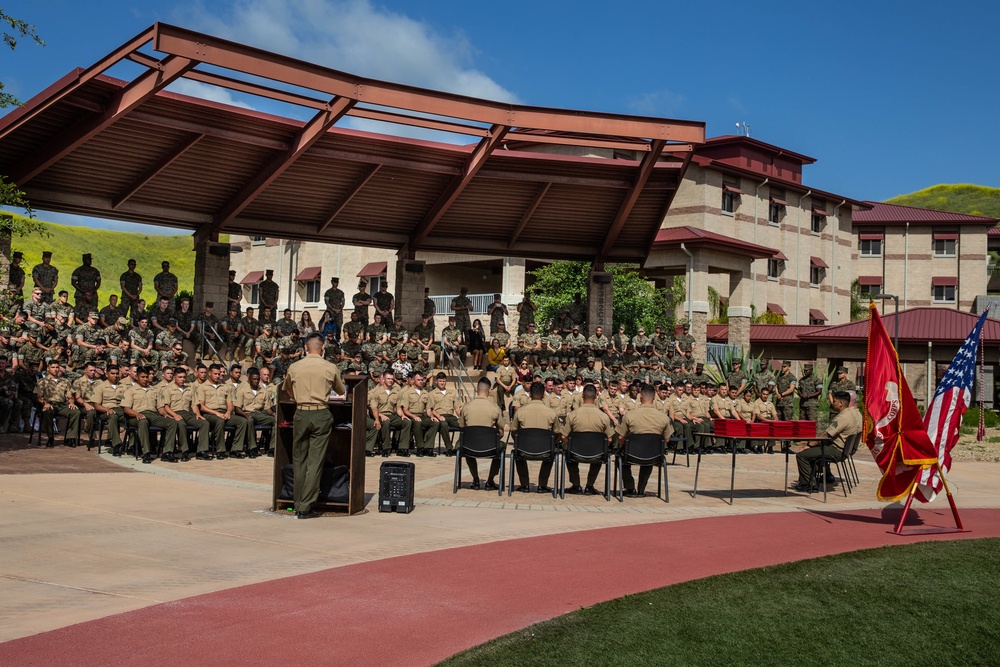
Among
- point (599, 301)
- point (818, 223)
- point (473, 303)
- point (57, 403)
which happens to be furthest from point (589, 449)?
point (818, 223)

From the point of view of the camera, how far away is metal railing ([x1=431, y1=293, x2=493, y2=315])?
129ft

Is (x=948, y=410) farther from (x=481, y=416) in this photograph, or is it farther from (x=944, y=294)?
(x=944, y=294)

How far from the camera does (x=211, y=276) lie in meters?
23.6

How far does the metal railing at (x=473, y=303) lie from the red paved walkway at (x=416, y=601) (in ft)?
94.2

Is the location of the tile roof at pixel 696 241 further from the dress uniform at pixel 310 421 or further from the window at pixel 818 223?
the dress uniform at pixel 310 421

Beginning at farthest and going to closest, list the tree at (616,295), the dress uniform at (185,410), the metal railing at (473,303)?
the metal railing at (473,303) < the tree at (616,295) < the dress uniform at (185,410)

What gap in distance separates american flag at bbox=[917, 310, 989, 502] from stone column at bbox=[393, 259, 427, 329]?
17720 mm

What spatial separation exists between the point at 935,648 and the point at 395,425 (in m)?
12.3

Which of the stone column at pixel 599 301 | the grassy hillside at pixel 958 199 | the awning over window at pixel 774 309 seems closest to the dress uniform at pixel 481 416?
the stone column at pixel 599 301

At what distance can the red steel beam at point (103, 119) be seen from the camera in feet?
57.1

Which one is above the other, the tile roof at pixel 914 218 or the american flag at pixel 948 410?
the tile roof at pixel 914 218

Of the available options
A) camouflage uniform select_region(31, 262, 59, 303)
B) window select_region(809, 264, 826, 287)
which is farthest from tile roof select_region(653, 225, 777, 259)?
camouflage uniform select_region(31, 262, 59, 303)

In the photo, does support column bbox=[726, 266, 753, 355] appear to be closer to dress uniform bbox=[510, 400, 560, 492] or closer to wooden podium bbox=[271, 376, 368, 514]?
dress uniform bbox=[510, 400, 560, 492]

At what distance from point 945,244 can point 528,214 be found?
4569 cm
